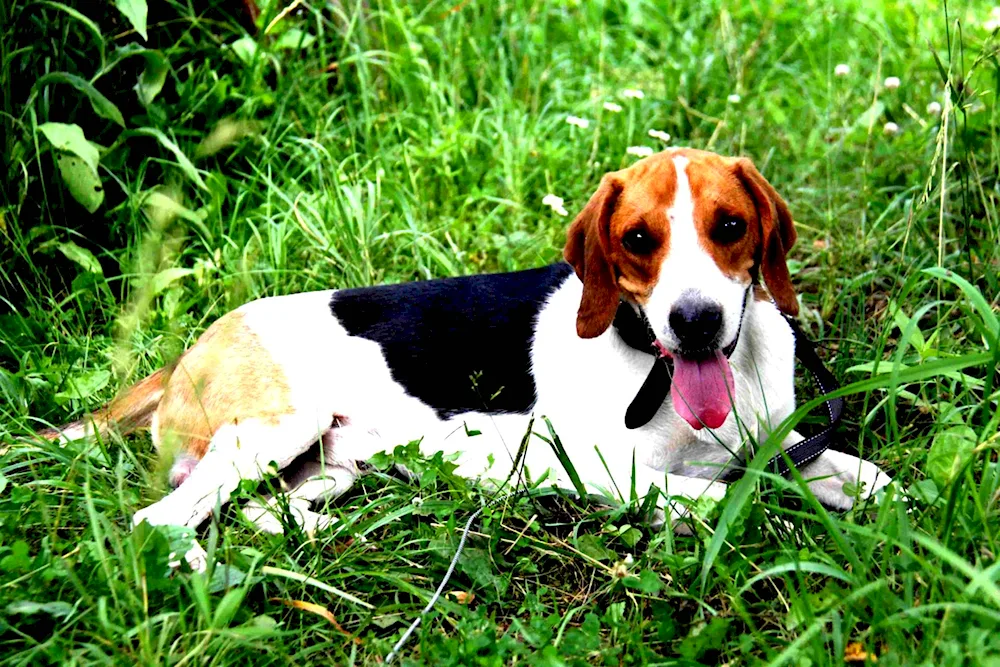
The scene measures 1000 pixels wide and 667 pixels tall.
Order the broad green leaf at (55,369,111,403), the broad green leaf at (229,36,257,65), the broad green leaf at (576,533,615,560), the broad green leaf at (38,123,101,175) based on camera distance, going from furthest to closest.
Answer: the broad green leaf at (229,36,257,65) → the broad green leaf at (38,123,101,175) → the broad green leaf at (55,369,111,403) → the broad green leaf at (576,533,615,560)

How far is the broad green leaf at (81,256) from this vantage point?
4375 mm

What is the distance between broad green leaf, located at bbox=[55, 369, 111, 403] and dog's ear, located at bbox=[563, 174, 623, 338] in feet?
5.93

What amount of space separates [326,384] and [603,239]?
111cm

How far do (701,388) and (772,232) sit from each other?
1.68 ft

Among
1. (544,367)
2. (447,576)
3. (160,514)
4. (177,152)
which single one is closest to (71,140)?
(177,152)

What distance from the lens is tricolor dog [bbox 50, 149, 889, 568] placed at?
3078 millimetres

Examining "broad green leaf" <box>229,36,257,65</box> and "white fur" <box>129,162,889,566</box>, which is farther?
"broad green leaf" <box>229,36,257,65</box>

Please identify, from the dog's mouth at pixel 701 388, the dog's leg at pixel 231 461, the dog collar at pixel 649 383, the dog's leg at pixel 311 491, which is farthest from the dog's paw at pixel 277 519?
the dog's mouth at pixel 701 388

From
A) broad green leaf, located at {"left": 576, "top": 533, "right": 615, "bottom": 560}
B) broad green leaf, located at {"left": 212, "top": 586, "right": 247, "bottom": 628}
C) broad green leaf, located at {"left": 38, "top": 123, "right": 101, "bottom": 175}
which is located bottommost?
broad green leaf, located at {"left": 576, "top": 533, "right": 615, "bottom": 560}

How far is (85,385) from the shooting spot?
12.7 feet

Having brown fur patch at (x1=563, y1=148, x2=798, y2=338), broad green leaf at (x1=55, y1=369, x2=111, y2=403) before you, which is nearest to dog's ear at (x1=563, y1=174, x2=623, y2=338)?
brown fur patch at (x1=563, y1=148, x2=798, y2=338)

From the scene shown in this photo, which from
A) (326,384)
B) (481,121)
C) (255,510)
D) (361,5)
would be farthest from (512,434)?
(361,5)

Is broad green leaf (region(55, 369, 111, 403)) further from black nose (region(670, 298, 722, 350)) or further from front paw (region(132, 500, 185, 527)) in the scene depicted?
black nose (region(670, 298, 722, 350))

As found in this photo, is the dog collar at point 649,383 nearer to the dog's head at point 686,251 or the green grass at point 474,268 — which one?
the dog's head at point 686,251
